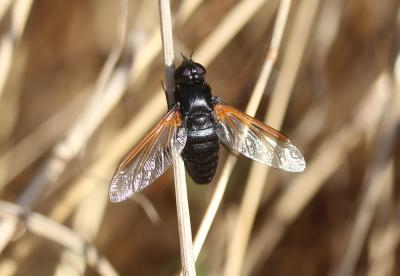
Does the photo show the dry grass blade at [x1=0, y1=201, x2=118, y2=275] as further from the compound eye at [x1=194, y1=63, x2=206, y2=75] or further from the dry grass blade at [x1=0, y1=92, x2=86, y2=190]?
the dry grass blade at [x1=0, y1=92, x2=86, y2=190]

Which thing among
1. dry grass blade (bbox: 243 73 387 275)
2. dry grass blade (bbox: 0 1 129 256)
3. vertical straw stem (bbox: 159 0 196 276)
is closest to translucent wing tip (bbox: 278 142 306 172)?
vertical straw stem (bbox: 159 0 196 276)

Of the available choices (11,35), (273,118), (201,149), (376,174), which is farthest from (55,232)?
(376,174)

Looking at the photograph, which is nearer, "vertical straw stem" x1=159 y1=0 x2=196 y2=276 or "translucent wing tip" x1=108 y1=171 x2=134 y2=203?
"vertical straw stem" x1=159 y1=0 x2=196 y2=276

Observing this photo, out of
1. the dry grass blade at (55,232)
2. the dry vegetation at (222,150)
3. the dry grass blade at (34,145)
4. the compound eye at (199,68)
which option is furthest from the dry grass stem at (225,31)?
the dry grass blade at (34,145)

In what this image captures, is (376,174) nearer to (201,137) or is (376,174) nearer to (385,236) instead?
(385,236)

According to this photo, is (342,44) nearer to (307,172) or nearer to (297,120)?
(297,120)

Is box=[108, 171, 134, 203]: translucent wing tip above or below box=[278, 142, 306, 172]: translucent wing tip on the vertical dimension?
below
